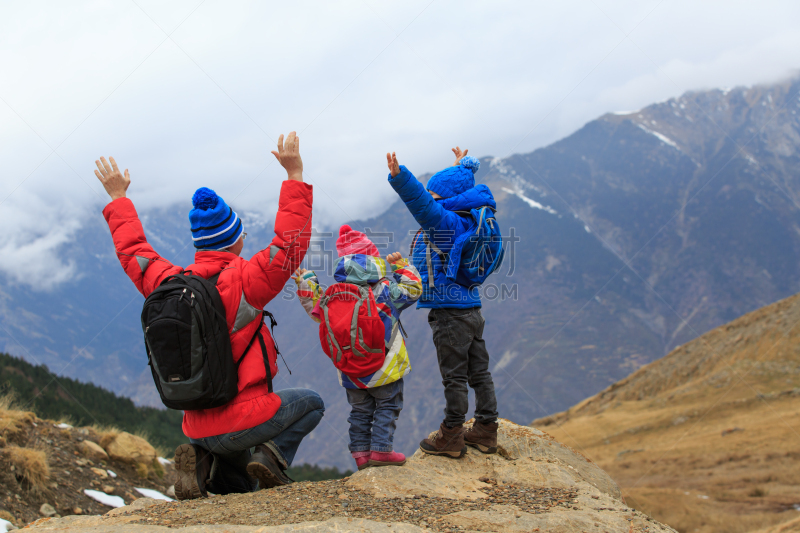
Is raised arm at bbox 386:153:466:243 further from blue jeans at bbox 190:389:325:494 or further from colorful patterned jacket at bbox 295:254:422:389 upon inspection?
blue jeans at bbox 190:389:325:494

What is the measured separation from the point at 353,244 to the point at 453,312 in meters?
1.23


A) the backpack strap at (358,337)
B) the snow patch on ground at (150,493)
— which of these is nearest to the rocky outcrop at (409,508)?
the backpack strap at (358,337)

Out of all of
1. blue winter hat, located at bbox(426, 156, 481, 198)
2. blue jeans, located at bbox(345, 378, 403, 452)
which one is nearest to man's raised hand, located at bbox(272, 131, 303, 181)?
blue winter hat, located at bbox(426, 156, 481, 198)

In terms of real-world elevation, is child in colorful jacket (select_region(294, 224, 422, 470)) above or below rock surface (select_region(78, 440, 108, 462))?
above

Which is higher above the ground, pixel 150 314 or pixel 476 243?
pixel 476 243

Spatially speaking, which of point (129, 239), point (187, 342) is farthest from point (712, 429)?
point (129, 239)

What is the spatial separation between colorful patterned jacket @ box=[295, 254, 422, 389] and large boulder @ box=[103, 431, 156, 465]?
5704 mm

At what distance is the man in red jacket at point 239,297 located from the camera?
3.60 meters

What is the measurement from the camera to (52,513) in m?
5.87

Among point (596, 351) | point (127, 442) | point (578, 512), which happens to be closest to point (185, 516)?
point (578, 512)

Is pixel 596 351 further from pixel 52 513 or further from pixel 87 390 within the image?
pixel 52 513

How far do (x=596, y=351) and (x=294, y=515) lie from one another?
194 metres

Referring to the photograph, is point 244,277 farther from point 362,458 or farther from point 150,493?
point 150,493

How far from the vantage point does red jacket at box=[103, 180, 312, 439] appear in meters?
3.58
